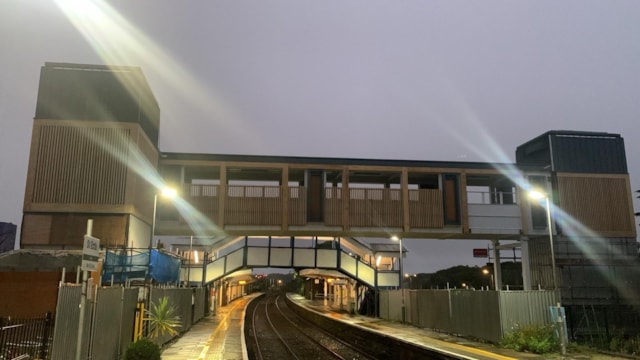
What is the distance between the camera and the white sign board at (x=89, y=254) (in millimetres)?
9484

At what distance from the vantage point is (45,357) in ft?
46.4

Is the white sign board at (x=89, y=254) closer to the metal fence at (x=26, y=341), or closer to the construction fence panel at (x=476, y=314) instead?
the metal fence at (x=26, y=341)

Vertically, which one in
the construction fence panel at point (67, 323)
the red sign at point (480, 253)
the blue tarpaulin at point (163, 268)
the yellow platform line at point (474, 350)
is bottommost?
the yellow platform line at point (474, 350)

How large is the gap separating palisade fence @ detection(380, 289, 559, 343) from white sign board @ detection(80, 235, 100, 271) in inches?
663

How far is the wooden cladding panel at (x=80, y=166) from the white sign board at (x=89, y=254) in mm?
21980

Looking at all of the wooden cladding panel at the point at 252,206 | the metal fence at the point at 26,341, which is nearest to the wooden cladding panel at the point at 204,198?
the wooden cladding panel at the point at 252,206

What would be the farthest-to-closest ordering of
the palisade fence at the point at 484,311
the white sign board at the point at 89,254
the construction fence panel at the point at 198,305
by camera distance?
the construction fence panel at the point at 198,305, the palisade fence at the point at 484,311, the white sign board at the point at 89,254

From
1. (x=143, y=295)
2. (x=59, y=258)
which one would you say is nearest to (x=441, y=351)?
(x=143, y=295)

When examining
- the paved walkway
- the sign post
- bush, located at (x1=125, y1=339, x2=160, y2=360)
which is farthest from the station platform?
the sign post

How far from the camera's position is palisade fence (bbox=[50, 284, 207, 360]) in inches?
445

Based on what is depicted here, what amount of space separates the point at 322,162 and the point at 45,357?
2739cm

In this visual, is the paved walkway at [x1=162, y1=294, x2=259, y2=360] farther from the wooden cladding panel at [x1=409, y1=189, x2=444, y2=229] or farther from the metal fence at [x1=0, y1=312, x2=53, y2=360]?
the wooden cladding panel at [x1=409, y1=189, x2=444, y2=229]

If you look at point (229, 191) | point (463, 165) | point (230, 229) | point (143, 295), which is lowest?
point (143, 295)

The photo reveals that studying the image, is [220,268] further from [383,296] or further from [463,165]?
[463,165]
